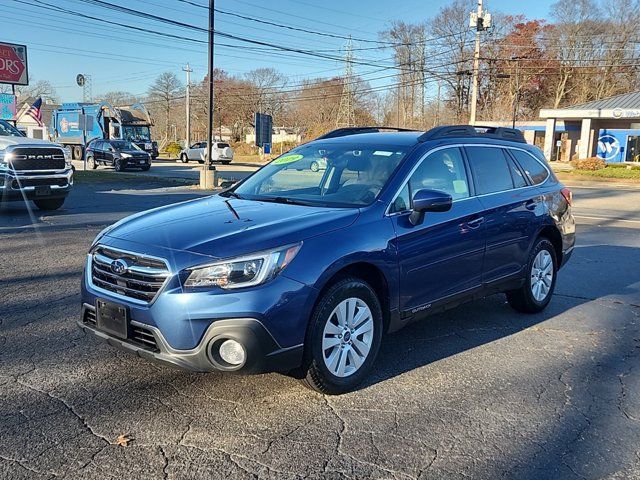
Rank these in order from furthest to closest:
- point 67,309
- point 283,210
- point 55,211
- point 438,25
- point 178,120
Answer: point 178,120
point 438,25
point 55,211
point 67,309
point 283,210

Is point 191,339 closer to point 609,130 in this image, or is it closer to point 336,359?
point 336,359

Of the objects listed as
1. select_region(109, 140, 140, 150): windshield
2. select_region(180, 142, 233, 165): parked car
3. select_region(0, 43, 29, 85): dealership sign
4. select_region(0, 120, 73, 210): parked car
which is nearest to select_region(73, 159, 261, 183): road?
select_region(109, 140, 140, 150): windshield

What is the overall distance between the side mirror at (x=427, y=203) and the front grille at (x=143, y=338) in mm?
1967

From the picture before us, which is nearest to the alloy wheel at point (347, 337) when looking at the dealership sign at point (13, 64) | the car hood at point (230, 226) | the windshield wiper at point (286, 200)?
the car hood at point (230, 226)

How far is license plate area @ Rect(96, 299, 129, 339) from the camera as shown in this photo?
351cm

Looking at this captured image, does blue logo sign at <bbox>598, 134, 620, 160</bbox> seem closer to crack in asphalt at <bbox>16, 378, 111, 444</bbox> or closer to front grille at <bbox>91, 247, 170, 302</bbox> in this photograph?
front grille at <bbox>91, 247, 170, 302</bbox>

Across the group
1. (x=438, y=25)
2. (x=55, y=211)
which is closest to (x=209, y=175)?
(x=55, y=211)

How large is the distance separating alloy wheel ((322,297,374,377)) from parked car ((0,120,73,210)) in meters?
9.71

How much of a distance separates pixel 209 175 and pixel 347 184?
52.7 ft

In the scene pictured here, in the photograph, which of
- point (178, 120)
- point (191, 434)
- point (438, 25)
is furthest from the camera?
point (178, 120)

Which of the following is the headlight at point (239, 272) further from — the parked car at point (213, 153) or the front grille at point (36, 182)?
the parked car at point (213, 153)

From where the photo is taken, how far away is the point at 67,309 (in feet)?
18.0

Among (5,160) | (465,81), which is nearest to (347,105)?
(465,81)

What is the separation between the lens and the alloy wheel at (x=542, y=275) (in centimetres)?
571
